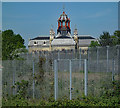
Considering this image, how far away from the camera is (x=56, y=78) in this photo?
22.9 ft

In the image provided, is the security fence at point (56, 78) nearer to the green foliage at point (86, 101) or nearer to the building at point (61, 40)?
the green foliage at point (86, 101)

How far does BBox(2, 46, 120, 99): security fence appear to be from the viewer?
281 inches

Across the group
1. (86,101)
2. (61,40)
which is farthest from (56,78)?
(61,40)

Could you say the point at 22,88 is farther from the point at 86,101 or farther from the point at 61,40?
the point at 61,40

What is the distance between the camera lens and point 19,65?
7.70 metres

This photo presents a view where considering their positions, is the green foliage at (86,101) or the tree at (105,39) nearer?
the green foliage at (86,101)

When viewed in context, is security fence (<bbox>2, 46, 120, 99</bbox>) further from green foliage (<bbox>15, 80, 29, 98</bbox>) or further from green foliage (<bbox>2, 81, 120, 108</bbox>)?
green foliage (<bbox>2, 81, 120, 108</bbox>)

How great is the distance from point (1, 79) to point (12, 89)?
606mm

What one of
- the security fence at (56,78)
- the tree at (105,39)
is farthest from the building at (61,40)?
the security fence at (56,78)

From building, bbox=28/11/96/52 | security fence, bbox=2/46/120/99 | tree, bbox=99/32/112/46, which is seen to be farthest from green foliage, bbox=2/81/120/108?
building, bbox=28/11/96/52

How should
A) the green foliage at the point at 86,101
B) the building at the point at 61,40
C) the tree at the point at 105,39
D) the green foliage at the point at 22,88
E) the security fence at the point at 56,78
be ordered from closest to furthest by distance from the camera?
the green foliage at the point at 86,101 → the security fence at the point at 56,78 → the green foliage at the point at 22,88 → the tree at the point at 105,39 → the building at the point at 61,40

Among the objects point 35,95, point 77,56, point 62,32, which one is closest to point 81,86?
point 35,95

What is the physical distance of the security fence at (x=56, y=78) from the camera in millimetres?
7133

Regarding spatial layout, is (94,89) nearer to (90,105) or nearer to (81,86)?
(81,86)
